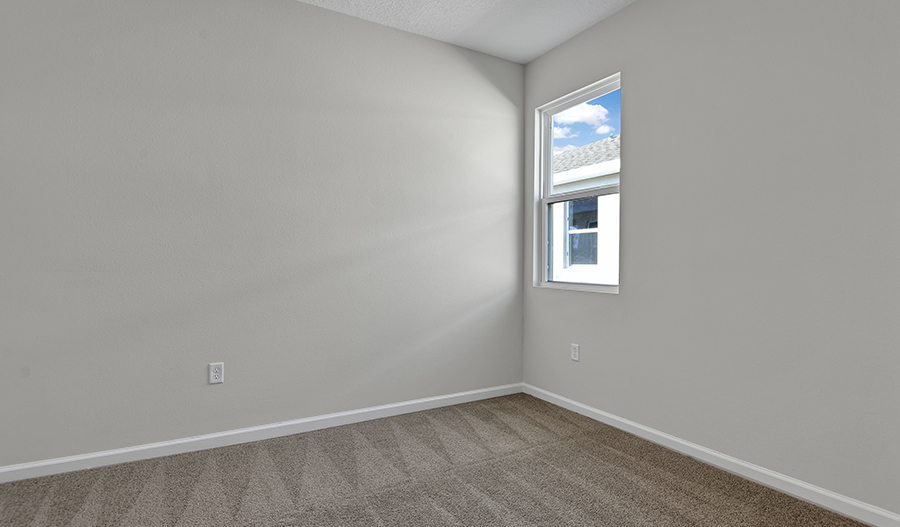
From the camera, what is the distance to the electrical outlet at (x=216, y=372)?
8.58ft

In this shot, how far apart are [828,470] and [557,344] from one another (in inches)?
66.6

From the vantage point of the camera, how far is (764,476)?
217 cm

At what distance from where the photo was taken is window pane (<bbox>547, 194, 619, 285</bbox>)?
3.05 m

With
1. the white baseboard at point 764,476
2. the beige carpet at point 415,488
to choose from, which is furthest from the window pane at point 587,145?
the beige carpet at point 415,488

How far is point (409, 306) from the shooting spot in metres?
3.26

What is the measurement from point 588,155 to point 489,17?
1.15 metres

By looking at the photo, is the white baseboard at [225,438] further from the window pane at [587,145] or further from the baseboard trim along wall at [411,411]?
the window pane at [587,145]

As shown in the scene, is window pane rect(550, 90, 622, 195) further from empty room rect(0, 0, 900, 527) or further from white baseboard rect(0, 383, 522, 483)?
white baseboard rect(0, 383, 522, 483)

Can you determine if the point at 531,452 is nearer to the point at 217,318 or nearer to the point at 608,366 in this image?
the point at 608,366

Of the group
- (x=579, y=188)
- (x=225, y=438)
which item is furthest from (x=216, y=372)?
(x=579, y=188)

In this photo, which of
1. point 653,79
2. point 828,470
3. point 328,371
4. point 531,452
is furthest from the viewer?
point 328,371

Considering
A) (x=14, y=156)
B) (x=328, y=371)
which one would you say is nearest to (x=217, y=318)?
(x=328, y=371)

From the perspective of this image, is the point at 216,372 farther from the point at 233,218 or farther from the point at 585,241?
the point at 585,241

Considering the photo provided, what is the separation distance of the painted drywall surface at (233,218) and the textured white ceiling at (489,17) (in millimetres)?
121
